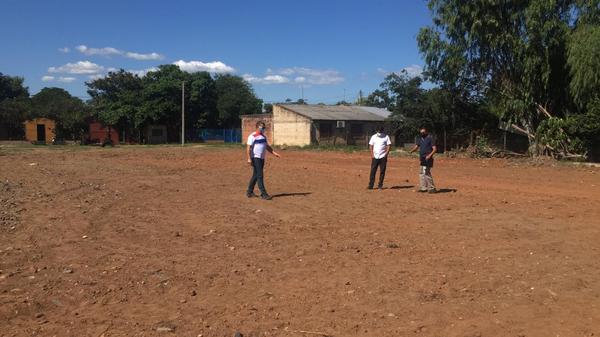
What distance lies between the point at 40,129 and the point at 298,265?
2538 inches

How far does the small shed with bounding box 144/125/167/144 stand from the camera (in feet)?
205

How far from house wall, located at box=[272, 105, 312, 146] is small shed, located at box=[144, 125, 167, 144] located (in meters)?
15.8

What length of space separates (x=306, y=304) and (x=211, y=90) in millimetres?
64557

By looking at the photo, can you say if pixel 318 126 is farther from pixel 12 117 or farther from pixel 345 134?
pixel 12 117

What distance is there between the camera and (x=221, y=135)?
66688mm

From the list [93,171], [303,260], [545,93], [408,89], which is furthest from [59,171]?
[408,89]

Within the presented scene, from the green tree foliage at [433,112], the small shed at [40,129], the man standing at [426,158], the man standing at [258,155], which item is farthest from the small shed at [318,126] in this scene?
the man standing at [258,155]

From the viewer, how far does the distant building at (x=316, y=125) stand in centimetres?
5019

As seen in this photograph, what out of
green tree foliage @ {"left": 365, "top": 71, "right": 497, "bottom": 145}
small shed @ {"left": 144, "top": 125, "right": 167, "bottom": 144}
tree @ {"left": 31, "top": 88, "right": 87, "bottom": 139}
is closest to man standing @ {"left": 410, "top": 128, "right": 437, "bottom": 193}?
green tree foliage @ {"left": 365, "top": 71, "right": 497, "bottom": 145}

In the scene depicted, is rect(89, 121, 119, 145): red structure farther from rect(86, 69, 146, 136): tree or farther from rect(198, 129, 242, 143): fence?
rect(198, 129, 242, 143): fence

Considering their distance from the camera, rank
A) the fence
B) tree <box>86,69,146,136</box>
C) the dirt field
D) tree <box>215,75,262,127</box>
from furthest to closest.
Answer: tree <box>215,75,262,127</box>
the fence
tree <box>86,69,146,136</box>
the dirt field

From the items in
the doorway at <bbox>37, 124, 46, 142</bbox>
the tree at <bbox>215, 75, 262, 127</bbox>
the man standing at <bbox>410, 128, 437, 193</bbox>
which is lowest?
the man standing at <bbox>410, 128, 437, 193</bbox>

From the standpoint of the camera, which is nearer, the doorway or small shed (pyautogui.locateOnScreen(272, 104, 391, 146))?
small shed (pyautogui.locateOnScreen(272, 104, 391, 146))

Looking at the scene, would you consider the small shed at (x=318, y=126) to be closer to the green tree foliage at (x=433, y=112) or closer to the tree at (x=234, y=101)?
the green tree foliage at (x=433, y=112)
